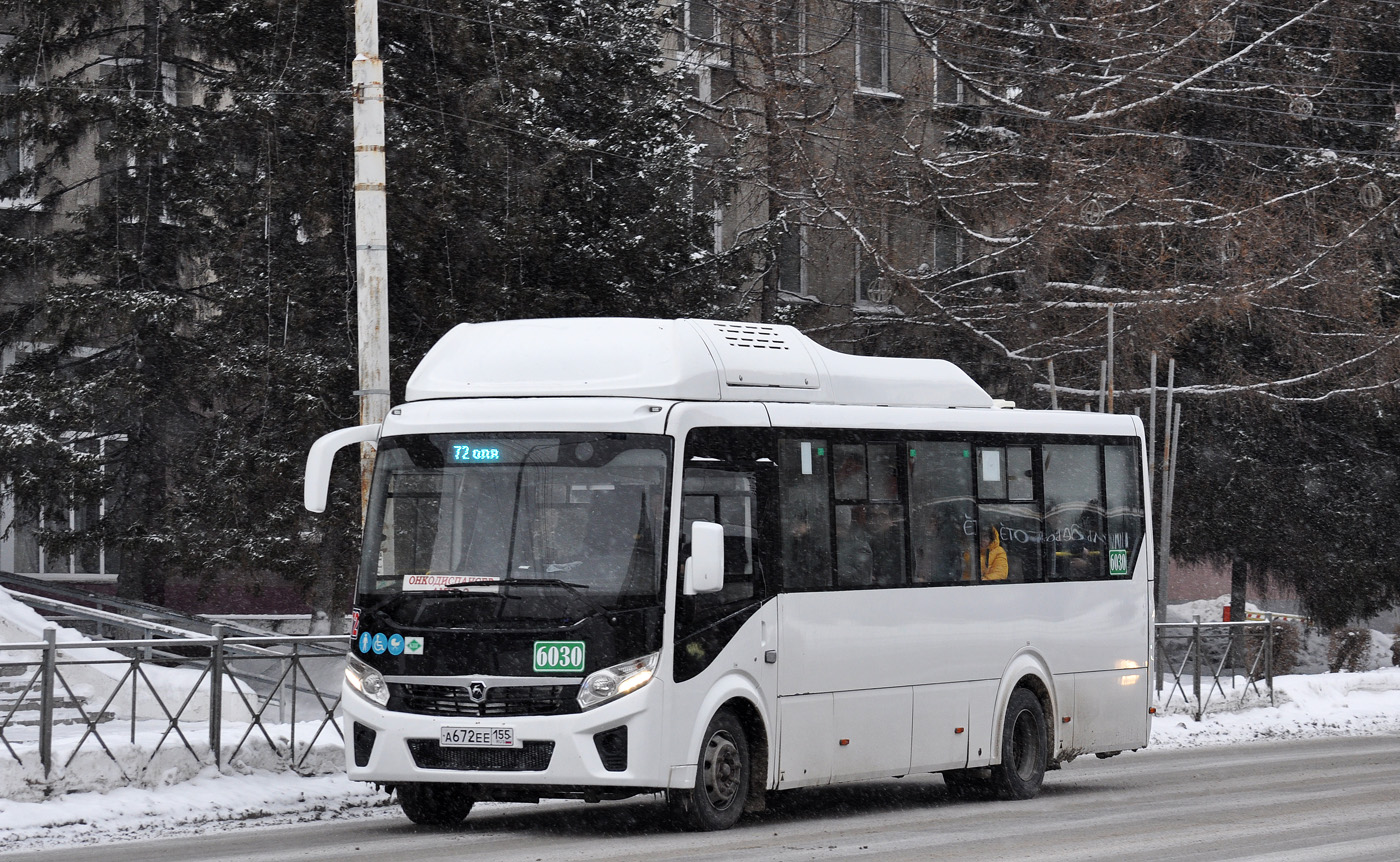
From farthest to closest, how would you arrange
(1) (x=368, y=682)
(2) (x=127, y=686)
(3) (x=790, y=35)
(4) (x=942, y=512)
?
(3) (x=790, y=35)
(2) (x=127, y=686)
(4) (x=942, y=512)
(1) (x=368, y=682)

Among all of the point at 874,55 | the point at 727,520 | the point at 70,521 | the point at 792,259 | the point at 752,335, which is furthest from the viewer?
the point at 874,55

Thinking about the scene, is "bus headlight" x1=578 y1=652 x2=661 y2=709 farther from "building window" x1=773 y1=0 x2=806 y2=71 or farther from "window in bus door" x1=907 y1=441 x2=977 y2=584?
"building window" x1=773 y1=0 x2=806 y2=71

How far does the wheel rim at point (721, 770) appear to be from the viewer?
12281 millimetres

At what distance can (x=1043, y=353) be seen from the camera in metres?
30.2

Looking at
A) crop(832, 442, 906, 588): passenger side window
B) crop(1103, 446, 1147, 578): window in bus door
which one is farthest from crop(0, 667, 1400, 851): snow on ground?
crop(1103, 446, 1147, 578): window in bus door

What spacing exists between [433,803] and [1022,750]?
4935mm

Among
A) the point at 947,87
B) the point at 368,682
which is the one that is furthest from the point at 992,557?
the point at 947,87

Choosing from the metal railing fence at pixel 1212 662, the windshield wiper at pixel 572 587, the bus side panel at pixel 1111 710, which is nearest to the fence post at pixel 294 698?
the windshield wiper at pixel 572 587

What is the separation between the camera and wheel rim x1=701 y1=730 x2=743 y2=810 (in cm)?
1228

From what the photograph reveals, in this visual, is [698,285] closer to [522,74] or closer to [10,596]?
[522,74]

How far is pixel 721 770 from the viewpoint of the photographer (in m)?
12.4

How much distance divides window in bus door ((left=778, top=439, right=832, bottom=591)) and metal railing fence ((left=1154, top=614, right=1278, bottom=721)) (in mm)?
11410

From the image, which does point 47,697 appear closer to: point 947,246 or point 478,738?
point 478,738

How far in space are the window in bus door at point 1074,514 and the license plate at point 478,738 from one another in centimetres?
547
